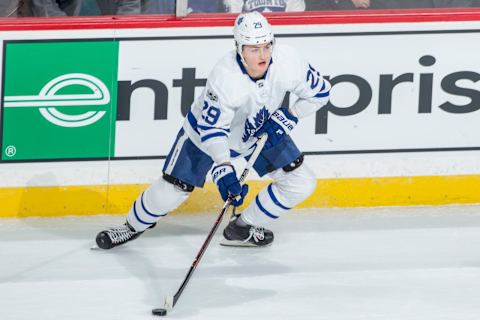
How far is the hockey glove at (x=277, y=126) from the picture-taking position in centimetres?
536

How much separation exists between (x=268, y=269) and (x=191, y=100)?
1.12 m

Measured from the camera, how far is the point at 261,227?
5.72 meters

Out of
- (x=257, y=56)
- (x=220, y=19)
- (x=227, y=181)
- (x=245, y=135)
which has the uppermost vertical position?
(x=220, y=19)

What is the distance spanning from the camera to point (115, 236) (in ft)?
18.3

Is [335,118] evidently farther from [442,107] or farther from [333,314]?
[333,314]

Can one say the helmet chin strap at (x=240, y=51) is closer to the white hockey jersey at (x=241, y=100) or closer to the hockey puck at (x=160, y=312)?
the white hockey jersey at (x=241, y=100)

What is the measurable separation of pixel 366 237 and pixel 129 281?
4.05 feet

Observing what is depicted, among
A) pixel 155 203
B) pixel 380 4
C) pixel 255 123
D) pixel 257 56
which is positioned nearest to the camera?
pixel 257 56

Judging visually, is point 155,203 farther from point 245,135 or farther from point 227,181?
point 227,181

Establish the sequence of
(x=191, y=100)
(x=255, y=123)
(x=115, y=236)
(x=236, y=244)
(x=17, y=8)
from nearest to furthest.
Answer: (x=255, y=123)
(x=115, y=236)
(x=236, y=244)
(x=17, y=8)
(x=191, y=100)

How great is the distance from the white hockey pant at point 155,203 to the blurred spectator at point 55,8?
1056 millimetres

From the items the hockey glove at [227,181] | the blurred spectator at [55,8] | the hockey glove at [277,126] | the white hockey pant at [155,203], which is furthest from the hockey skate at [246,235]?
the blurred spectator at [55,8]

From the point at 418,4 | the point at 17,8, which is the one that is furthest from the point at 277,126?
the point at 17,8

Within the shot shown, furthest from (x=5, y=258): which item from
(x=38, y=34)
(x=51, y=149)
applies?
(x=38, y=34)
